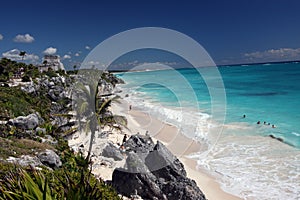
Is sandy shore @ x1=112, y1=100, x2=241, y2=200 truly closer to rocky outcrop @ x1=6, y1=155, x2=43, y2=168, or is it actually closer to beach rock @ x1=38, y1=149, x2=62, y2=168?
beach rock @ x1=38, y1=149, x2=62, y2=168

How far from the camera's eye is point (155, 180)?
8539mm

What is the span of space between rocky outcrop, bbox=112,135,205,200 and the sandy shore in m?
1.72

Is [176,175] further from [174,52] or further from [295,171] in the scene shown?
[295,171]

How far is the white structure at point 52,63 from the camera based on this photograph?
4359cm

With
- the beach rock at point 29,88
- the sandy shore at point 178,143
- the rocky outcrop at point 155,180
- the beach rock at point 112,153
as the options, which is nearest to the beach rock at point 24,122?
the beach rock at point 112,153

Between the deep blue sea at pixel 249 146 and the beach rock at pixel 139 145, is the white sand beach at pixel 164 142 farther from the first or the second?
the beach rock at pixel 139 145

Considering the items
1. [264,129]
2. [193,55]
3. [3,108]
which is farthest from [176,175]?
[264,129]

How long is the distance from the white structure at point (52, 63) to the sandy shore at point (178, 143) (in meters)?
22.3

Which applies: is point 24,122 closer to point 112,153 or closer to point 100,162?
point 100,162

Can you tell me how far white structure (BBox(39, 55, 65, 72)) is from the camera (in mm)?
43594

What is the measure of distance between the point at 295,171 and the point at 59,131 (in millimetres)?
12802

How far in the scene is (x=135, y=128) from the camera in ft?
65.6

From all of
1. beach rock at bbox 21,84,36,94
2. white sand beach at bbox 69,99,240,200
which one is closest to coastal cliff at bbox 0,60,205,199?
white sand beach at bbox 69,99,240,200

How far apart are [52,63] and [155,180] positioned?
43.0m
